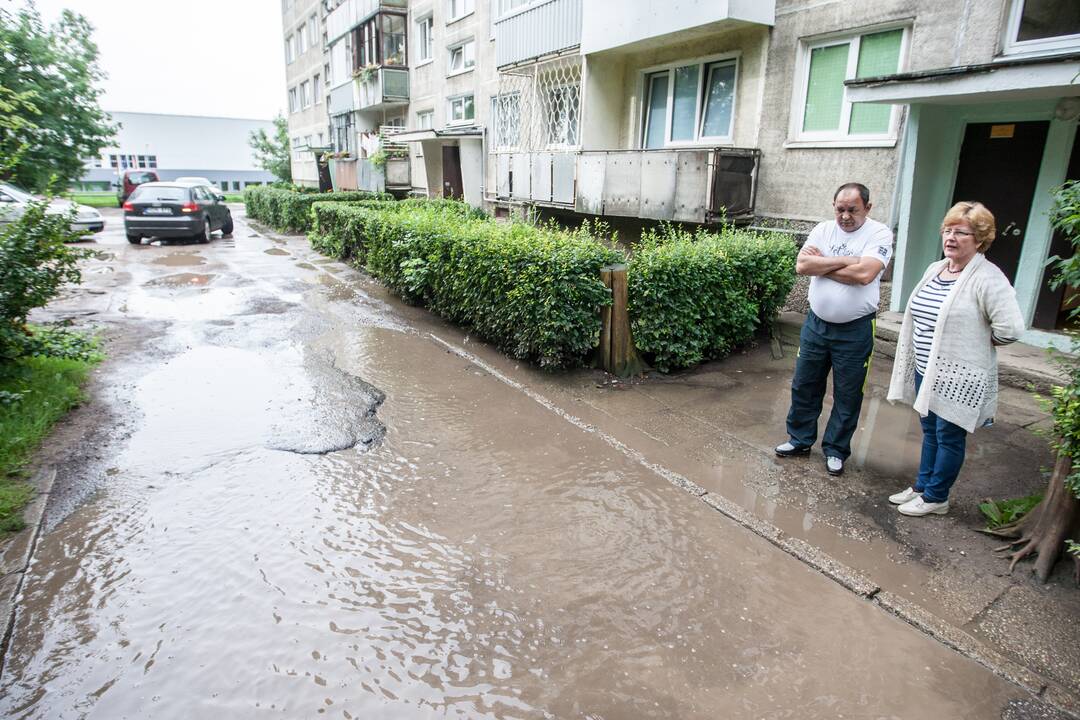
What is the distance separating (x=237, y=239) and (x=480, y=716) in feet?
65.1

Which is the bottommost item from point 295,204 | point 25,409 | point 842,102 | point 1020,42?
point 25,409

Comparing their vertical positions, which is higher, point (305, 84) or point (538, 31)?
point (305, 84)

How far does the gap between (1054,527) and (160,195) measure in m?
20.1

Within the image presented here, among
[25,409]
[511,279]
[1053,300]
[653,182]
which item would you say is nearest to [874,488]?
[511,279]

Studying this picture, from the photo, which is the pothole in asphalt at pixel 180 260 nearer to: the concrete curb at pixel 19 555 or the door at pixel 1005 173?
the concrete curb at pixel 19 555

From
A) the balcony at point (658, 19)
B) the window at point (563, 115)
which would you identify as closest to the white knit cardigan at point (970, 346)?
the balcony at point (658, 19)

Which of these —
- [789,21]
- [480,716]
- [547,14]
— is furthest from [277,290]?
[480,716]

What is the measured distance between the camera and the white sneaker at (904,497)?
399 cm

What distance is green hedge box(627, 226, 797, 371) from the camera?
6262mm

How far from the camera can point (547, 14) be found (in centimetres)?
1266

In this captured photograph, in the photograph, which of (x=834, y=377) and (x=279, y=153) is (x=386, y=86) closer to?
(x=834, y=377)

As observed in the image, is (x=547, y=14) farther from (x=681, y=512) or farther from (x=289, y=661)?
(x=289, y=661)

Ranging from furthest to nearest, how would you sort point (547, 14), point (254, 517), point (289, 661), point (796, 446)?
1. point (547, 14)
2. point (796, 446)
3. point (254, 517)
4. point (289, 661)

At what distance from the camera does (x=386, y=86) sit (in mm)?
21797
